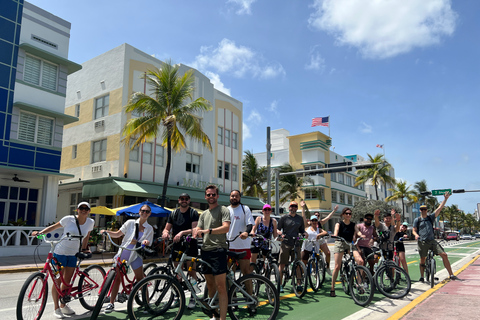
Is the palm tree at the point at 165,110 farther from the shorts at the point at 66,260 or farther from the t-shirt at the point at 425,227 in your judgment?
the shorts at the point at 66,260

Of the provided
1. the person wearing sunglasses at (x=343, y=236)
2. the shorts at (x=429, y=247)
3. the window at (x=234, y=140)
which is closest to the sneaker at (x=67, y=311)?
the person wearing sunglasses at (x=343, y=236)

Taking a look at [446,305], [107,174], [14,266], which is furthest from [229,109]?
[446,305]

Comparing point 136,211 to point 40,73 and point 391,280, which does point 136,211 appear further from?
point 391,280

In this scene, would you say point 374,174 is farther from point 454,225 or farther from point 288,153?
point 454,225

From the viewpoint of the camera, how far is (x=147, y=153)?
2509 cm

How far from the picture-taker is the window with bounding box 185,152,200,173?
2825 centimetres

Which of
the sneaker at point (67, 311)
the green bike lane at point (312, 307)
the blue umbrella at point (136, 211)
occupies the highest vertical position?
the blue umbrella at point (136, 211)

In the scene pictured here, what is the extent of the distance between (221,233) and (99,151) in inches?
863

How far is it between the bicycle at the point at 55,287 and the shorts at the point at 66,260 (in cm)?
7

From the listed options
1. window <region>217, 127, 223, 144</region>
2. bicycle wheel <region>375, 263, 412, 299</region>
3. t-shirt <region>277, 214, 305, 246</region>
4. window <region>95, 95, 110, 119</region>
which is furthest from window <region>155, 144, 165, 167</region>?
bicycle wheel <region>375, 263, 412, 299</region>

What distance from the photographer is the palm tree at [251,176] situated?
3797 centimetres

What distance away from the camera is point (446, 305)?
6566 mm

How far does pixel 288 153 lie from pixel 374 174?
11795 mm

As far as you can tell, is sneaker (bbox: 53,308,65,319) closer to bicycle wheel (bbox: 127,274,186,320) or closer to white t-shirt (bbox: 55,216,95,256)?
white t-shirt (bbox: 55,216,95,256)
